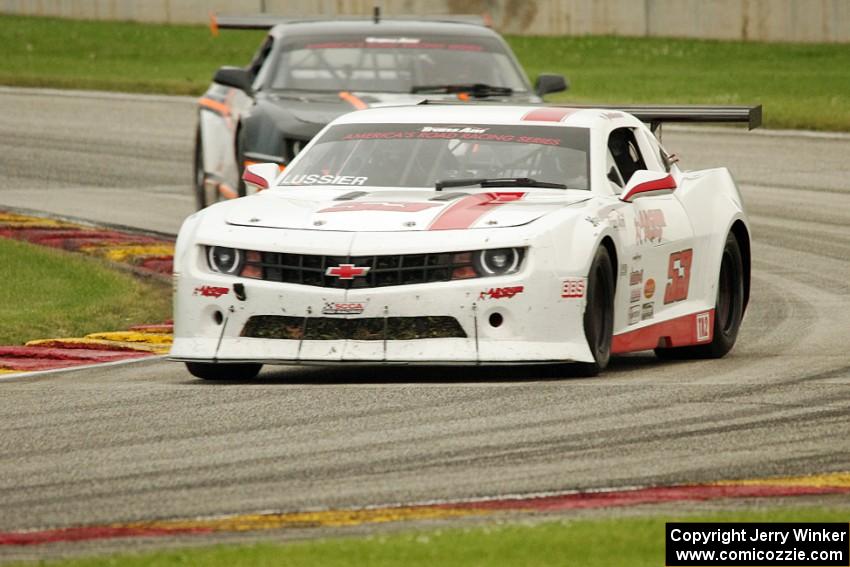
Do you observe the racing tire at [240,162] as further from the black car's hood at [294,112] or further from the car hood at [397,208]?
the car hood at [397,208]

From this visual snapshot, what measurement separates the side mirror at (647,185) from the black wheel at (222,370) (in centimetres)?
200

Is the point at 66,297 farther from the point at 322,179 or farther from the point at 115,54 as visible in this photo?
the point at 115,54

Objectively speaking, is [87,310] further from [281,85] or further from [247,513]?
[247,513]

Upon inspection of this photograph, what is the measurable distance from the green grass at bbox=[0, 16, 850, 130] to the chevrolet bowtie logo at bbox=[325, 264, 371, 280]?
18448 millimetres

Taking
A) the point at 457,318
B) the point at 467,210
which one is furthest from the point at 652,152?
the point at 457,318

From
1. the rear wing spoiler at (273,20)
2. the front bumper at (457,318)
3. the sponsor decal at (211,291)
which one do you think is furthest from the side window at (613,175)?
the rear wing spoiler at (273,20)

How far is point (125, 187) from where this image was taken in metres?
21.7

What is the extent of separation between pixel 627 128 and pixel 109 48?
110 feet

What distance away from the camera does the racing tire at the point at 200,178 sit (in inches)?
652

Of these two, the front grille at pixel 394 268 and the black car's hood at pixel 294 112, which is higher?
the front grille at pixel 394 268

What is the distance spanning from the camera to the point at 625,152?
10805 millimetres

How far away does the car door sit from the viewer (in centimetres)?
981

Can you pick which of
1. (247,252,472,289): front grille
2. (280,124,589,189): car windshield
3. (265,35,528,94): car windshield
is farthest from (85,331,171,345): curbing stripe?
(265,35,528,94): car windshield

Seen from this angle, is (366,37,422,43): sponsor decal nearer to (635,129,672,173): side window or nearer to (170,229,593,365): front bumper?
(635,129,672,173): side window
